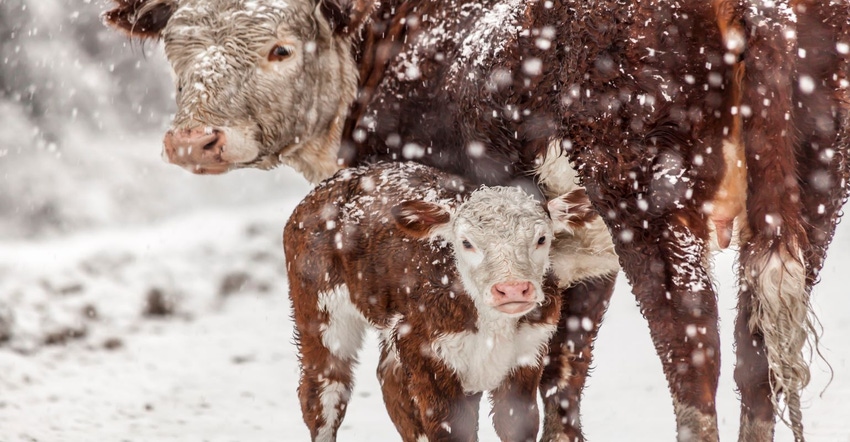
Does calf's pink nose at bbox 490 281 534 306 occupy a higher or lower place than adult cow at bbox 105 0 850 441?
lower

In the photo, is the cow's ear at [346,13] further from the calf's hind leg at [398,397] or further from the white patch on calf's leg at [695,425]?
the white patch on calf's leg at [695,425]

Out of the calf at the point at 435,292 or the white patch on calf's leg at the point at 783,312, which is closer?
the white patch on calf's leg at the point at 783,312

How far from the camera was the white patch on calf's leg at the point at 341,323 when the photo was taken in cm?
477

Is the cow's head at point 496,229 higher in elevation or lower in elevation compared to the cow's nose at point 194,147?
higher

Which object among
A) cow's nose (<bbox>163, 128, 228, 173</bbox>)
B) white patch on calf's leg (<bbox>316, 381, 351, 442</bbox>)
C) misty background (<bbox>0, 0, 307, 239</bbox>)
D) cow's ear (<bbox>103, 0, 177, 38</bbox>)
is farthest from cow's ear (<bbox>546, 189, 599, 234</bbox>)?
misty background (<bbox>0, 0, 307, 239</bbox>)

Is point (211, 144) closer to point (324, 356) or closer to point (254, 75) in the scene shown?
point (254, 75)

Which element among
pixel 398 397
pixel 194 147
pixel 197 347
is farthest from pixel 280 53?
pixel 197 347

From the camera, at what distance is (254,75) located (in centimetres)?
480

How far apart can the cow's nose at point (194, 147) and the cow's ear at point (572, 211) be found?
1409 millimetres

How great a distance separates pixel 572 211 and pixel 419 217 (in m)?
0.62

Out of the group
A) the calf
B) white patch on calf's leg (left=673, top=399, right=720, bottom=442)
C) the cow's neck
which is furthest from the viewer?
the cow's neck

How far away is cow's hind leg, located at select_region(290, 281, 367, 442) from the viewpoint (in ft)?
15.8

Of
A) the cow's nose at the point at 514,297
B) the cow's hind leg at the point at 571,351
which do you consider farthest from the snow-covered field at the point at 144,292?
the cow's nose at the point at 514,297

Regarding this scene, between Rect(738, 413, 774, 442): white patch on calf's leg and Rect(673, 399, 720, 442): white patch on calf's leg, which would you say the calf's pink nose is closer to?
Rect(673, 399, 720, 442): white patch on calf's leg
